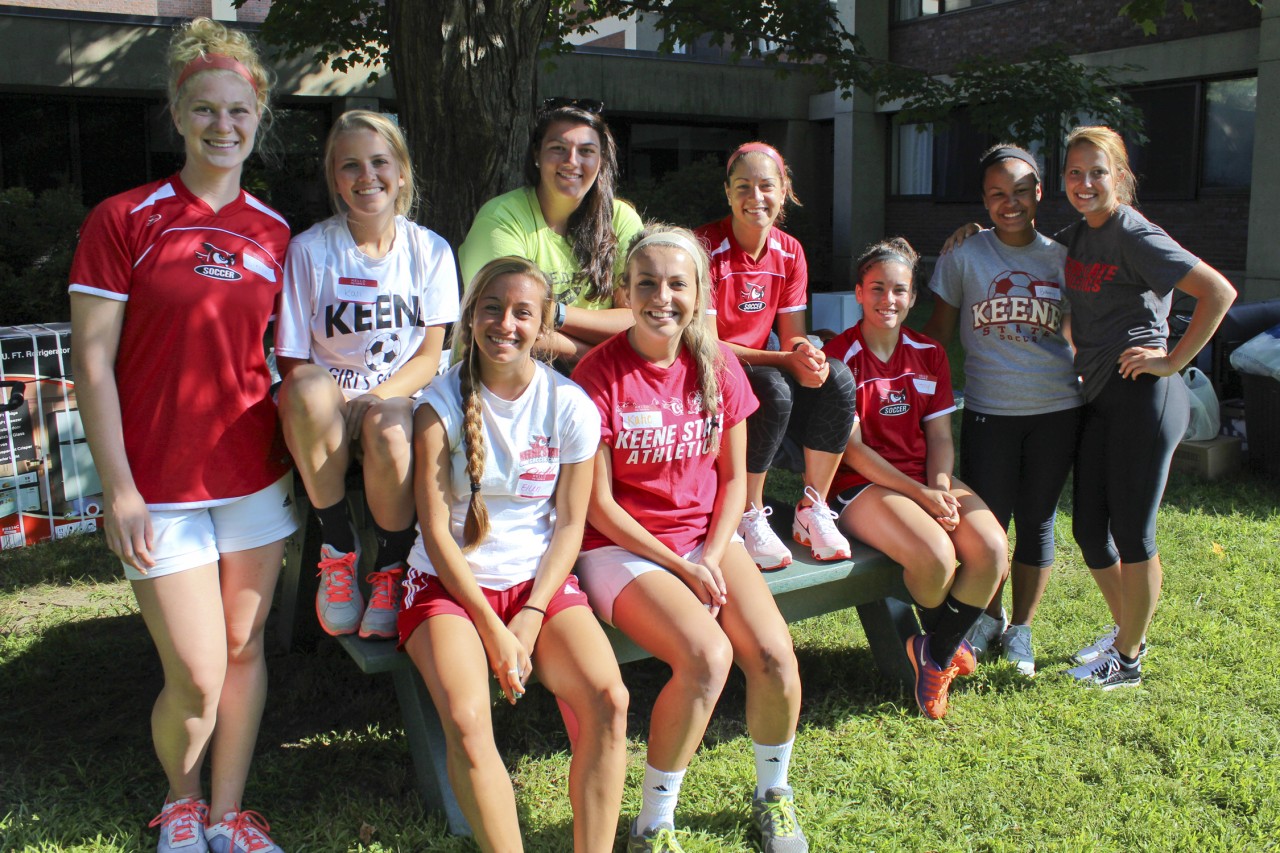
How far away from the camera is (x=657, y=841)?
2.84m

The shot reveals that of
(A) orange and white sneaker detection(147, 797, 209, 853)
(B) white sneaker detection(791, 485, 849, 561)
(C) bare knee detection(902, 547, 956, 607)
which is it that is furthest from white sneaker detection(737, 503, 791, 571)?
(A) orange and white sneaker detection(147, 797, 209, 853)

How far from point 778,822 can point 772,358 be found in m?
1.52

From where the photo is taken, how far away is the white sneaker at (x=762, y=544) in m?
3.50

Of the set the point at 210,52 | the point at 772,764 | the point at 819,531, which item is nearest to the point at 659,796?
the point at 772,764

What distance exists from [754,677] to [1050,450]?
63.6 inches

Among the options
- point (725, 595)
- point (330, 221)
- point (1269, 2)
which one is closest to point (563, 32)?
point (330, 221)

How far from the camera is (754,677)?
2.97m

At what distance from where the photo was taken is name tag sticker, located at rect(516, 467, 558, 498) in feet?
9.59

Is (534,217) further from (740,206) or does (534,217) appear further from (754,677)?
(754,677)

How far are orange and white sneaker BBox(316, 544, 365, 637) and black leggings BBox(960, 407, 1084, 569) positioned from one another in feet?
7.34

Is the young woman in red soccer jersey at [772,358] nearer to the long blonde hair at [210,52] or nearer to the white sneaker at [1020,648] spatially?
the white sneaker at [1020,648]

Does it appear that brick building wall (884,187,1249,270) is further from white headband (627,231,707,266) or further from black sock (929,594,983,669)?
white headband (627,231,707,266)

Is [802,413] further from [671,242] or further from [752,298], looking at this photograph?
[671,242]

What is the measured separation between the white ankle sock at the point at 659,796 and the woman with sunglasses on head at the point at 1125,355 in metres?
1.86
